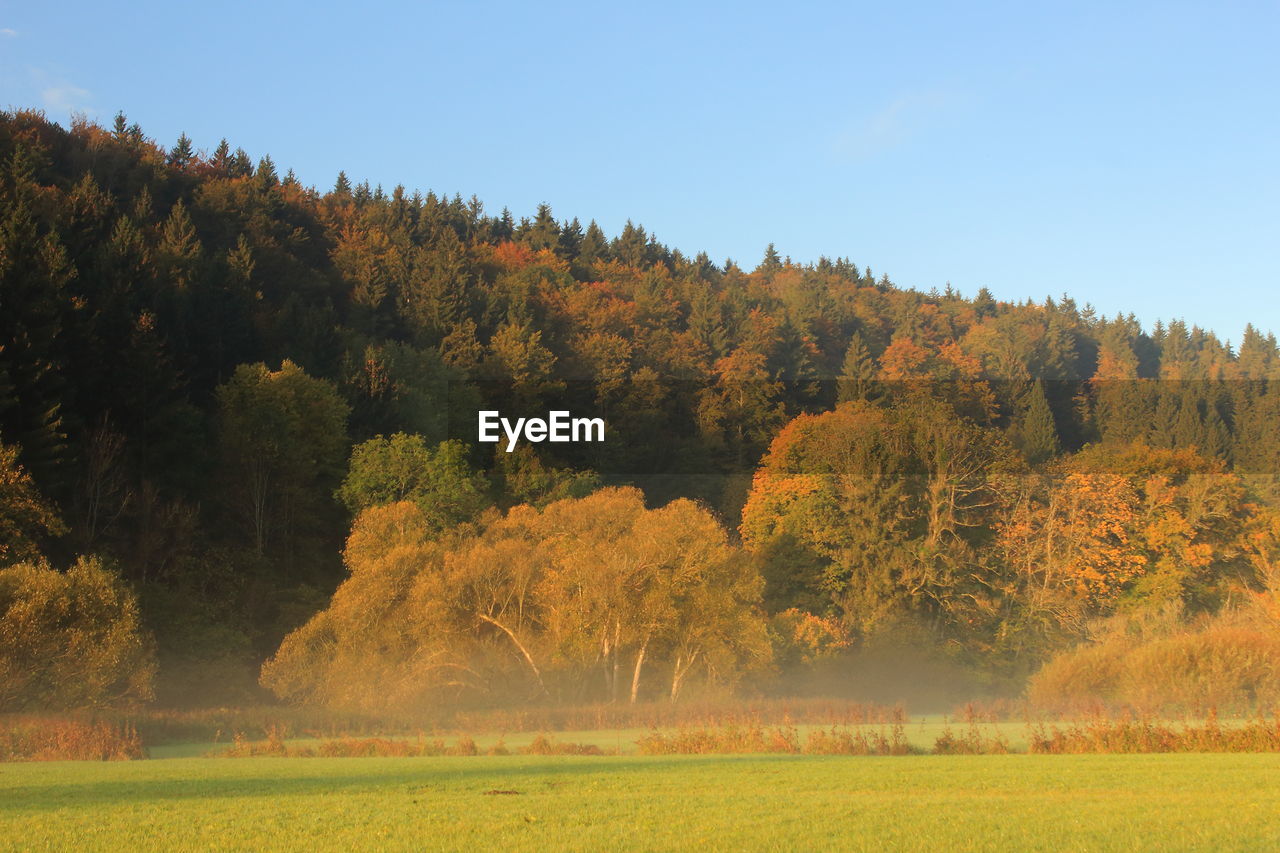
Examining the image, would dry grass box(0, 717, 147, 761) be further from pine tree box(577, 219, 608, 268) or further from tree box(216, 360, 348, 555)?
pine tree box(577, 219, 608, 268)

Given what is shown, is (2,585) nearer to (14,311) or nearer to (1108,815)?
(14,311)

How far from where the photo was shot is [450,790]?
15727 millimetres

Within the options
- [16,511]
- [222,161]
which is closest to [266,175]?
[222,161]

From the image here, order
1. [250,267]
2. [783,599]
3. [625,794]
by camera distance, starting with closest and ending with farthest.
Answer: [625,794] < [783,599] < [250,267]

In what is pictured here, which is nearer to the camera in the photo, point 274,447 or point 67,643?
point 67,643

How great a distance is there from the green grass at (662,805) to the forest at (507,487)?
2064 cm

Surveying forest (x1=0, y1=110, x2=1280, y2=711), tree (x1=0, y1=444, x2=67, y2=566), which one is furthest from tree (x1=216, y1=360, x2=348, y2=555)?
tree (x1=0, y1=444, x2=67, y2=566)

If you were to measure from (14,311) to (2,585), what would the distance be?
43.7 feet

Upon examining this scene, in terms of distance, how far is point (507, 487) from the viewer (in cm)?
6272

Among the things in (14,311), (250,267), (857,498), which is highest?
(250,267)

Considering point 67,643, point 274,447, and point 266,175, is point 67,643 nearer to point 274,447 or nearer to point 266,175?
point 274,447

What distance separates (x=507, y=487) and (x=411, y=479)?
7.85 m

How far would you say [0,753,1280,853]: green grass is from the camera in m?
11.6

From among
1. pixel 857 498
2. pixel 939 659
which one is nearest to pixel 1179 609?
Result: pixel 939 659
